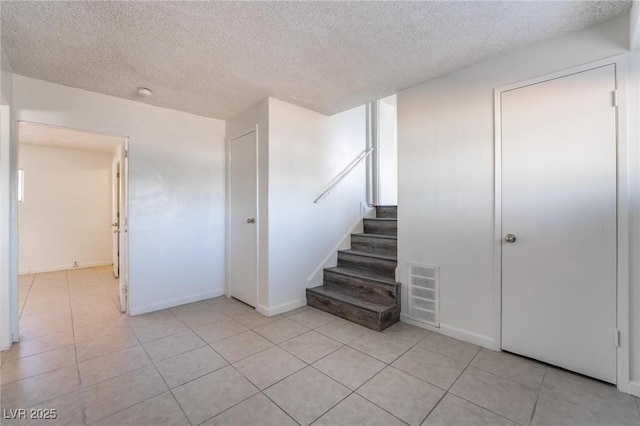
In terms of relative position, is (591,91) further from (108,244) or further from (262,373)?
(108,244)

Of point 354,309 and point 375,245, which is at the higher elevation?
point 375,245

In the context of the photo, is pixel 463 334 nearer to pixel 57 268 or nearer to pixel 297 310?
pixel 297 310

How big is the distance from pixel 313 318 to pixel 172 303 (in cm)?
181

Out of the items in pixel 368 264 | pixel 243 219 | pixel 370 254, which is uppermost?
pixel 243 219

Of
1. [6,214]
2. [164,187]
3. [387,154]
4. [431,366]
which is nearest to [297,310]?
[431,366]

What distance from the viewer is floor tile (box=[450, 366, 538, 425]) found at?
5.39ft

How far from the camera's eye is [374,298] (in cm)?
304

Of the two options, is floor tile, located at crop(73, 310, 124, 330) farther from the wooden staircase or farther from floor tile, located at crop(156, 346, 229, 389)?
the wooden staircase

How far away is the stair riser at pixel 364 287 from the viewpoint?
293cm

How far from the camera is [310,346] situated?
8.02ft

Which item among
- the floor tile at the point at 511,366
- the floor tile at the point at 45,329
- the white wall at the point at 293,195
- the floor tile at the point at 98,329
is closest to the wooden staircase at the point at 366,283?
the white wall at the point at 293,195

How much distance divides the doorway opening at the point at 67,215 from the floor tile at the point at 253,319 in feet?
6.71

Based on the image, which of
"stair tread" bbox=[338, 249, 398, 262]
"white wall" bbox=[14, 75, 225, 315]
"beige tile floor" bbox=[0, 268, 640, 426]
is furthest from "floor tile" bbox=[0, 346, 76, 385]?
"stair tread" bbox=[338, 249, 398, 262]

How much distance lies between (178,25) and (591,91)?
2871 mm
